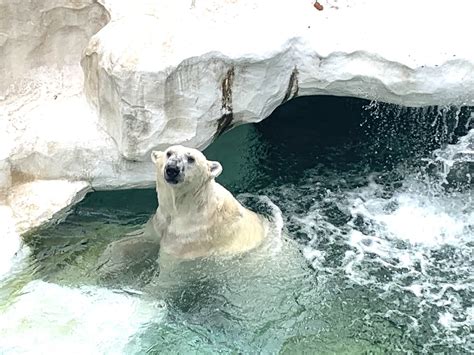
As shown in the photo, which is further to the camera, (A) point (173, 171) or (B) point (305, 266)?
(B) point (305, 266)

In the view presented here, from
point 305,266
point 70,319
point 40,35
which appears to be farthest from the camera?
point 40,35

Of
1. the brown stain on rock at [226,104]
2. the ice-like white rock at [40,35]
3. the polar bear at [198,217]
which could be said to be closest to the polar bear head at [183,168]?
the polar bear at [198,217]

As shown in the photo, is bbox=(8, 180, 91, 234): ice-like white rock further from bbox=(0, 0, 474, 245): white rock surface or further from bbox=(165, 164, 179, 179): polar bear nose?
bbox=(165, 164, 179, 179): polar bear nose

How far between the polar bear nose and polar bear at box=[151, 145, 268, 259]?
104mm

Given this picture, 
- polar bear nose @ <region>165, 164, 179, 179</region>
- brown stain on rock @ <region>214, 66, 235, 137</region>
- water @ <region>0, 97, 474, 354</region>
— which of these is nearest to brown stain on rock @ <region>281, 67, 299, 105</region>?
brown stain on rock @ <region>214, 66, 235, 137</region>

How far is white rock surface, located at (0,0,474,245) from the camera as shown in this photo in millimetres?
6496

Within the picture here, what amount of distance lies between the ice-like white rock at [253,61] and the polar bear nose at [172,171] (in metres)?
0.91

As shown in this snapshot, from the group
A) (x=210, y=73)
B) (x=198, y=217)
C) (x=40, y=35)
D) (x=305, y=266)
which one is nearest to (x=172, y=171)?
(x=198, y=217)

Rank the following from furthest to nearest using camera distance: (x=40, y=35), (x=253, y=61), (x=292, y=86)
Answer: (x=40, y=35) → (x=292, y=86) → (x=253, y=61)

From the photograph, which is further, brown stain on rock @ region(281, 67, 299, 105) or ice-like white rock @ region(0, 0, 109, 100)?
ice-like white rock @ region(0, 0, 109, 100)

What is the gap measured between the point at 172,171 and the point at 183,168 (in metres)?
0.10

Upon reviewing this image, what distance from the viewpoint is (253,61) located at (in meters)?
6.50

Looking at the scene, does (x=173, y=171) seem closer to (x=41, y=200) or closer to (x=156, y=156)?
(x=156, y=156)

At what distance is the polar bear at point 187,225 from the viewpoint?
235 inches
